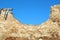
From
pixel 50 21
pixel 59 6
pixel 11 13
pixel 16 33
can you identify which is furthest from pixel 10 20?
pixel 59 6

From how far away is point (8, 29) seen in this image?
19438 mm

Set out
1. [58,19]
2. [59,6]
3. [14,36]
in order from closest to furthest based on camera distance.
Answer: [14,36]
[58,19]
[59,6]

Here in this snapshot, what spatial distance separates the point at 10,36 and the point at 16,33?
2.33ft

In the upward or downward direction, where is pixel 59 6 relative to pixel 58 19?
upward

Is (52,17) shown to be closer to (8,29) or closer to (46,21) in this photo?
(46,21)

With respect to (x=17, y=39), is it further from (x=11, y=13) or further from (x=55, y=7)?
(x=55, y=7)

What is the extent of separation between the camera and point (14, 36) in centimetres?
1900

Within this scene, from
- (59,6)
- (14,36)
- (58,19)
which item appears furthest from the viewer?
(59,6)

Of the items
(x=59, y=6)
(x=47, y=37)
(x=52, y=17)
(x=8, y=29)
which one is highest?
(x=59, y=6)

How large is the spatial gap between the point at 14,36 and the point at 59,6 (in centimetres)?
685

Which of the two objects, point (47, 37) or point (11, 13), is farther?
point (11, 13)

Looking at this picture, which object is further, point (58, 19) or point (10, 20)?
point (10, 20)

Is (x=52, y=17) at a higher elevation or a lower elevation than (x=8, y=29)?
higher

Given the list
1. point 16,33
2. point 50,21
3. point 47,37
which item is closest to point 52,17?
point 50,21
